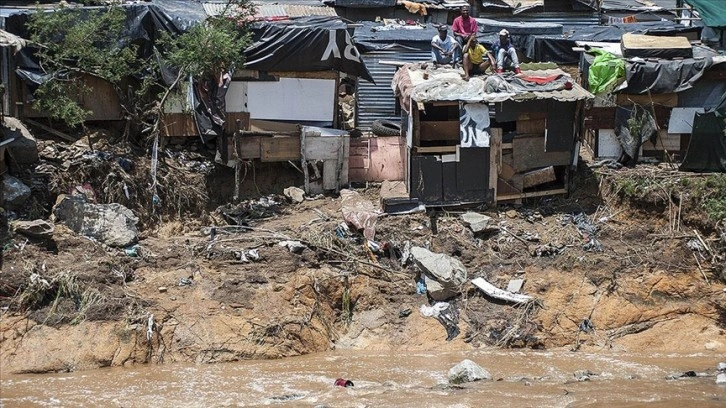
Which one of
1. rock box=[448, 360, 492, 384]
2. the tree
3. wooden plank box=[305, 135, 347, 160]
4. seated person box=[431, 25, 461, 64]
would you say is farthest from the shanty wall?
rock box=[448, 360, 492, 384]

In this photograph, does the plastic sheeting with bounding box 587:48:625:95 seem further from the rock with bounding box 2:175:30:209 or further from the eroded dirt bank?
the rock with bounding box 2:175:30:209

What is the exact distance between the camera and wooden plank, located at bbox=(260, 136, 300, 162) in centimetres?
1809

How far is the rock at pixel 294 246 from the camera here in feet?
53.0

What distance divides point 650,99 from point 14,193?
10.4 metres

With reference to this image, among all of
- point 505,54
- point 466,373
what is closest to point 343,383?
point 466,373

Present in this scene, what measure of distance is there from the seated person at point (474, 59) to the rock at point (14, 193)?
7.01 meters

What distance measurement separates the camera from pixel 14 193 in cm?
1605

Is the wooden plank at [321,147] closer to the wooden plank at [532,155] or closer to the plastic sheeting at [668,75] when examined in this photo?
the wooden plank at [532,155]

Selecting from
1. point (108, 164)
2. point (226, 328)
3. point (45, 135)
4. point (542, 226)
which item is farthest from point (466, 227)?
point (45, 135)

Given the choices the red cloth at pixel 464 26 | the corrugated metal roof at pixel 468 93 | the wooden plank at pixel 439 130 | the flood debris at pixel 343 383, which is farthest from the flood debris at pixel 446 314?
the red cloth at pixel 464 26

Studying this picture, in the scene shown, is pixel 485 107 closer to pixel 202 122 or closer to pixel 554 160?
pixel 554 160

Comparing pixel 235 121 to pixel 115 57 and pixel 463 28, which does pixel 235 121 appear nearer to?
pixel 115 57

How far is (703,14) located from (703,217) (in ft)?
20.7

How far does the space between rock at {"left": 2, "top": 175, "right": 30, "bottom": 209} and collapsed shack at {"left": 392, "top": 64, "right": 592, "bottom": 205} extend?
5822mm
